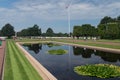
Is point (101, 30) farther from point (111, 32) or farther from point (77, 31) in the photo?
point (77, 31)

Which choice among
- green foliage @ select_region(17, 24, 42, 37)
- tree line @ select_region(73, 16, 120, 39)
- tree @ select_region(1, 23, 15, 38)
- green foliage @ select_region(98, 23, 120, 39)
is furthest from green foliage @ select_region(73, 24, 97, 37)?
tree @ select_region(1, 23, 15, 38)

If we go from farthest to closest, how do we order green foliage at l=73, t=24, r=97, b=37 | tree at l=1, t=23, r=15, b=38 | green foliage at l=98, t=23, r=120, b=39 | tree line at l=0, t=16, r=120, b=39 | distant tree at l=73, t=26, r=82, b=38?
1. tree at l=1, t=23, r=15, b=38
2. distant tree at l=73, t=26, r=82, b=38
3. green foliage at l=73, t=24, r=97, b=37
4. tree line at l=0, t=16, r=120, b=39
5. green foliage at l=98, t=23, r=120, b=39

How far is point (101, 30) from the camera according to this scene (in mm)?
96562

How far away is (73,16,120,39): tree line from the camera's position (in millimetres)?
86625

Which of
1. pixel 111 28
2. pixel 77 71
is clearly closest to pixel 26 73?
pixel 77 71

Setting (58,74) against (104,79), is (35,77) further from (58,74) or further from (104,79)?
(104,79)

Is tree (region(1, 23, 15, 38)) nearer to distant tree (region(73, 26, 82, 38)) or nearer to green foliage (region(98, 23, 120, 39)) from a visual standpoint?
distant tree (region(73, 26, 82, 38))

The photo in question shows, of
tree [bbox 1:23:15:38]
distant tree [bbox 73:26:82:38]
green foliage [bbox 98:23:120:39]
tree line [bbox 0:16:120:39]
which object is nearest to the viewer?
Result: green foliage [bbox 98:23:120:39]

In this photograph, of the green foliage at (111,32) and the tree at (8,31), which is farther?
the tree at (8,31)

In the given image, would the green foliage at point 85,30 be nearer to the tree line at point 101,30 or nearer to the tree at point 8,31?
the tree line at point 101,30

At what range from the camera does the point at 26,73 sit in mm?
18578

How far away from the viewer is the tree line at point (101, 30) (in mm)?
86625

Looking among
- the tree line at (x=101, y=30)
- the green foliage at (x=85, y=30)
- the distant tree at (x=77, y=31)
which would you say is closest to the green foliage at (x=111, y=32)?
the tree line at (x=101, y=30)

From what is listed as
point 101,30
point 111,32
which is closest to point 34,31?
point 101,30
